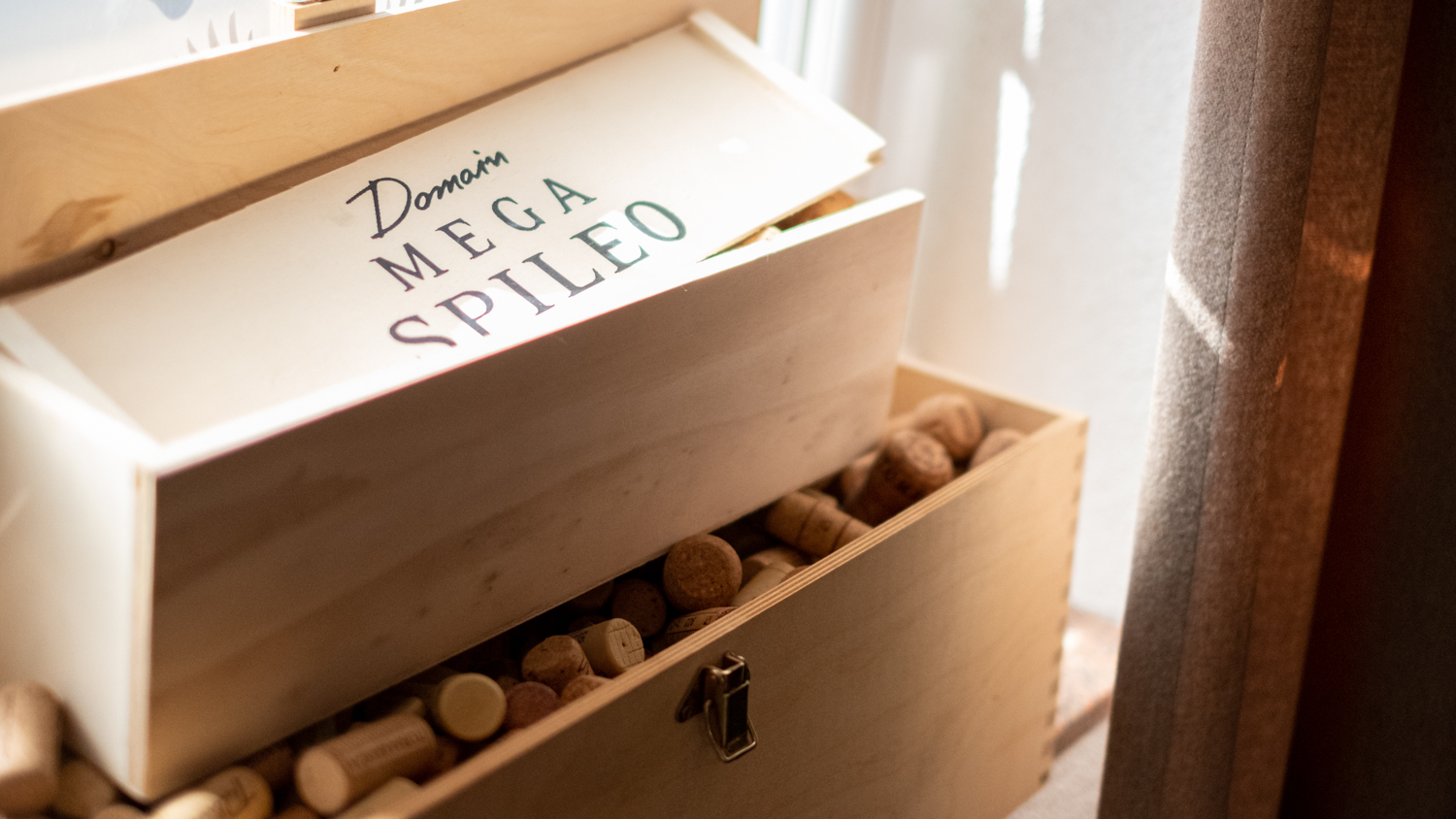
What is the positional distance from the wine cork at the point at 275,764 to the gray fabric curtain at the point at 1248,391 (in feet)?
2.37

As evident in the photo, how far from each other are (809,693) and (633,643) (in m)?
0.13

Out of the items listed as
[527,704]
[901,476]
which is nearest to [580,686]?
[527,704]

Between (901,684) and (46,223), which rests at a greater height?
(46,223)

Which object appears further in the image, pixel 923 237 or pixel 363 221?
pixel 923 237

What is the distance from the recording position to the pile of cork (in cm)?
62

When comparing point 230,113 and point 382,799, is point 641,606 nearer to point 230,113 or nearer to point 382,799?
point 382,799

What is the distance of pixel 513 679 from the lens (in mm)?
781

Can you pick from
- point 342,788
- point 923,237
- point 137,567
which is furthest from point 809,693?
point 923,237

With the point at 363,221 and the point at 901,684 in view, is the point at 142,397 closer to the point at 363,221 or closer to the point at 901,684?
the point at 363,221

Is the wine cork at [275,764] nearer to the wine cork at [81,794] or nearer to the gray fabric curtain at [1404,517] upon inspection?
the wine cork at [81,794]

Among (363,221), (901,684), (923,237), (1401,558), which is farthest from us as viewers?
(923,237)

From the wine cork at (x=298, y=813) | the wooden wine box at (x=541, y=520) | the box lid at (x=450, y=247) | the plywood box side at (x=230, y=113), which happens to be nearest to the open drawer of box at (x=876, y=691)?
the wooden wine box at (x=541, y=520)

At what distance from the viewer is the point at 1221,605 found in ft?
3.28

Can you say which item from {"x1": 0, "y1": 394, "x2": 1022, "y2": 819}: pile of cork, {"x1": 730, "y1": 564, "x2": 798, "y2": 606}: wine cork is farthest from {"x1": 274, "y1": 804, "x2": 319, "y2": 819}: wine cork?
{"x1": 730, "y1": 564, "x2": 798, "y2": 606}: wine cork
